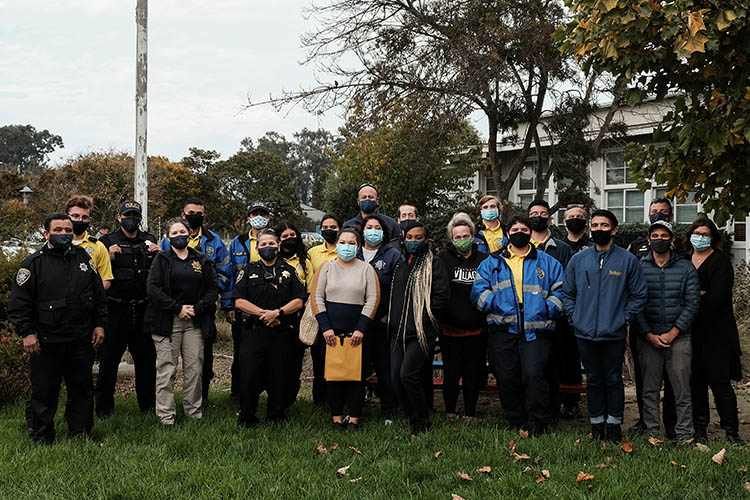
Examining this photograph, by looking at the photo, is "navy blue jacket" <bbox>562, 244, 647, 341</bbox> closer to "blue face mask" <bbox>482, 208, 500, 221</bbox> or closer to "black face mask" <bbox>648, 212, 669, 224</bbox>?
"black face mask" <bbox>648, 212, 669, 224</bbox>

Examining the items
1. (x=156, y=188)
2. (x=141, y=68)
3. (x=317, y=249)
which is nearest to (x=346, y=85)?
(x=141, y=68)

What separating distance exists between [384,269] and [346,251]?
0.56 metres

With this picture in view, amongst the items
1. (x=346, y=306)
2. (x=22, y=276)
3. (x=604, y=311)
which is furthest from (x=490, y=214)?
(x=22, y=276)

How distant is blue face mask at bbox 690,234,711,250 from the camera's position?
6399 mm

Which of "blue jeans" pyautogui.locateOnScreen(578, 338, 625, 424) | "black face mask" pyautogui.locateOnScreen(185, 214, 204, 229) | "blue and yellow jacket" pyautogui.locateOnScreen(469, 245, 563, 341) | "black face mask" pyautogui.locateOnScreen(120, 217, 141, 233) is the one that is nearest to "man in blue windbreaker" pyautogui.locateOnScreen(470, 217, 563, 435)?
"blue and yellow jacket" pyautogui.locateOnScreen(469, 245, 563, 341)

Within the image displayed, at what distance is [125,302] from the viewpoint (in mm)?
7203

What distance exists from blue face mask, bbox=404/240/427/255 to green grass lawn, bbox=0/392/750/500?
1.72 m

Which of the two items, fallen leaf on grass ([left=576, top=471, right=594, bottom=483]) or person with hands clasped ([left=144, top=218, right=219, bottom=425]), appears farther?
person with hands clasped ([left=144, top=218, right=219, bottom=425])

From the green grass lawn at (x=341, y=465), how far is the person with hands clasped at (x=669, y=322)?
1.55 ft

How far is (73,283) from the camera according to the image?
6.20 meters

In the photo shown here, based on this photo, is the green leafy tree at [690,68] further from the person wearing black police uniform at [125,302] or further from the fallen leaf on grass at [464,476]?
the person wearing black police uniform at [125,302]

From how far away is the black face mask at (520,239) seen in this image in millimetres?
6539

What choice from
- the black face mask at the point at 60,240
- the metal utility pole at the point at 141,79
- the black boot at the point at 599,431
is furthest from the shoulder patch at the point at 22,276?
the metal utility pole at the point at 141,79

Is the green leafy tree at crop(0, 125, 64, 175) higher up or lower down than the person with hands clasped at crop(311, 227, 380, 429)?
higher up
